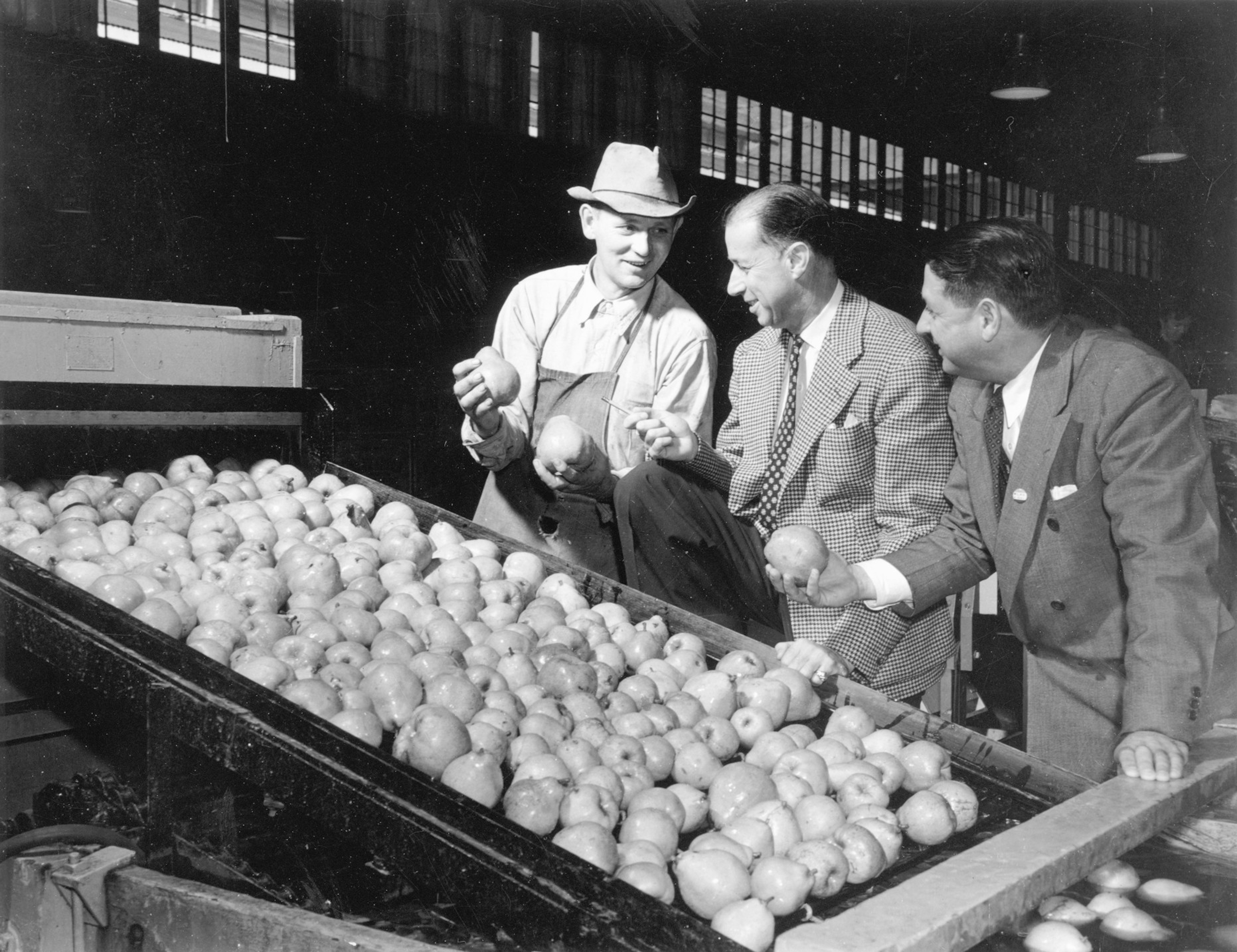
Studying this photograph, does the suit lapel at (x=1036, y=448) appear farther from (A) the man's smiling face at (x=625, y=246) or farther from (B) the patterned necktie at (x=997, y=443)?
(A) the man's smiling face at (x=625, y=246)

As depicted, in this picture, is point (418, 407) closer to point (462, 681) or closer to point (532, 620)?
point (532, 620)

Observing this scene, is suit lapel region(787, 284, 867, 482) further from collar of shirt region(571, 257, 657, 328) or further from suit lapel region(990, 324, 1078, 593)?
collar of shirt region(571, 257, 657, 328)

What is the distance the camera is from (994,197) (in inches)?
472

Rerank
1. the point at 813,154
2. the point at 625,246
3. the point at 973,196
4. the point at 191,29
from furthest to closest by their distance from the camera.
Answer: the point at 973,196 < the point at 813,154 < the point at 191,29 < the point at 625,246

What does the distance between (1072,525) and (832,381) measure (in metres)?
1.00

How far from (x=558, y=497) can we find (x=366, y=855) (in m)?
2.12

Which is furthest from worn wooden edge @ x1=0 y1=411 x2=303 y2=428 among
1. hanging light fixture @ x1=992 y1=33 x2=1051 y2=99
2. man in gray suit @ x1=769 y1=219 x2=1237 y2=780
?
hanging light fixture @ x1=992 y1=33 x2=1051 y2=99

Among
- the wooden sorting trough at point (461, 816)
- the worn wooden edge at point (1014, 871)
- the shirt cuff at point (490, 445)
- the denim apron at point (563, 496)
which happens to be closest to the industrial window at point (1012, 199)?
the denim apron at point (563, 496)

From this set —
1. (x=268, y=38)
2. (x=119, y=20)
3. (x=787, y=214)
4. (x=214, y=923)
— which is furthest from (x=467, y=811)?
(x=268, y=38)

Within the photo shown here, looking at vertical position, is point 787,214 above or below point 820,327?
above

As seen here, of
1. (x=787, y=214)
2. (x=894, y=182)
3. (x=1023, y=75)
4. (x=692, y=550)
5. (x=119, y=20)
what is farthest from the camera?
(x=894, y=182)

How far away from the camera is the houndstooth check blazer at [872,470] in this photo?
3.11m

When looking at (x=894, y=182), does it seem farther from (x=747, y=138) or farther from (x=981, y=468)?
(x=981, y=468)

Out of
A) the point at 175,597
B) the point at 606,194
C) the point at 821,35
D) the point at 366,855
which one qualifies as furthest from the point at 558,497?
the point at 821,35
